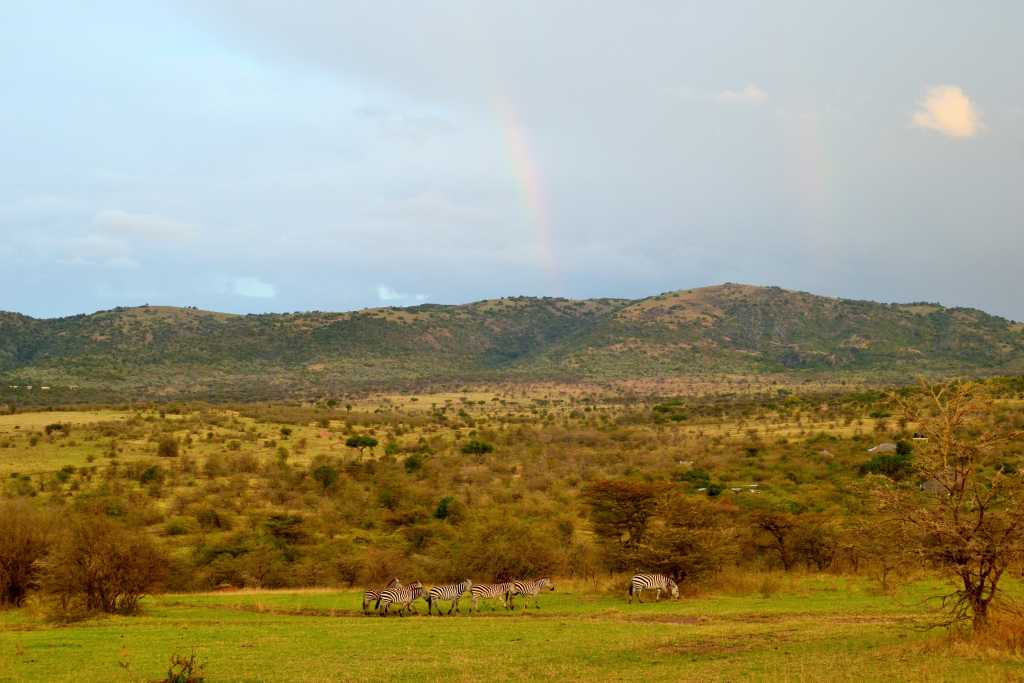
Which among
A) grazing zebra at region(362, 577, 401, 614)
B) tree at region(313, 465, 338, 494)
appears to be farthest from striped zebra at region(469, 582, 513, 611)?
tree at region(313, 465, 338, 494)

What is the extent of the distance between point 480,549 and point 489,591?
571 cm

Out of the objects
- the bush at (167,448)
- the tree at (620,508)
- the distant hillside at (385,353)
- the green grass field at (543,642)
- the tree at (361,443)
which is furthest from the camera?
the distant hillside at (385,353)

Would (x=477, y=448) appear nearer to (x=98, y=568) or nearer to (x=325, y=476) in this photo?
(x=325, y=476)

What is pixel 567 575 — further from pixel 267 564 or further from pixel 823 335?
pixel 823 335


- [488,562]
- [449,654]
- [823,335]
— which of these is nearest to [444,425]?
[488,562]

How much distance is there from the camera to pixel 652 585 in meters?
30.2

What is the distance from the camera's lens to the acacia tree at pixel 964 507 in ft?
56.1

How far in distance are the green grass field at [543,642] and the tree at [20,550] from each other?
2.55m

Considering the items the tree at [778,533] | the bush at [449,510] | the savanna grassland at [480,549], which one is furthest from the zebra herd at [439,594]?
the bush at [449,510]

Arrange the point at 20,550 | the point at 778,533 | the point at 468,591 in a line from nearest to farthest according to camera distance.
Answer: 1. the point at 468,591
2. the point at 20,550
3. the point at 778,533

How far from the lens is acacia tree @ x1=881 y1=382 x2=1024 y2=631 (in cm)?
1709

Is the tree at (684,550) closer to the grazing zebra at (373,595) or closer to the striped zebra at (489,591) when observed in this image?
the striped zebra at (489,591)

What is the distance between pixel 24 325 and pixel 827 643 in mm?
197307

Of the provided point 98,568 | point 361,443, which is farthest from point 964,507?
point 361,443
